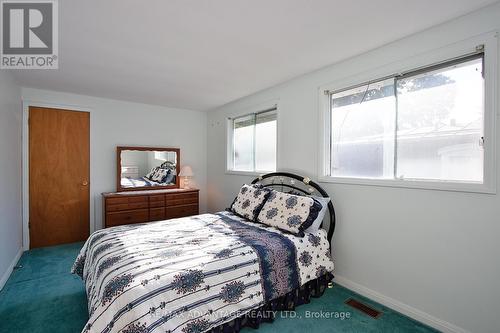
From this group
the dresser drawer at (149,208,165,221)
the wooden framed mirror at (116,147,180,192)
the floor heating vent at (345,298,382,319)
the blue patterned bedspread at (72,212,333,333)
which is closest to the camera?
the blue patterned bedspread at (72,212,333,333)

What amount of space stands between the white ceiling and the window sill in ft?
4.39

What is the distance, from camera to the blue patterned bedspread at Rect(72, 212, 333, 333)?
1.44 meters

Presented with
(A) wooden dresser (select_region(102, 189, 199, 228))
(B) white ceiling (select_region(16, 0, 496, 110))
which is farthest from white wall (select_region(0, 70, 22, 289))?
(A) wooden dresser (select_region(102, 189, 199, 228))

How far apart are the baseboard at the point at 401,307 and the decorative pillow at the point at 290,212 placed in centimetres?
87

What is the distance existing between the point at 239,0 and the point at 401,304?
2.93m

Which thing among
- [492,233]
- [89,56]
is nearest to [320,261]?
[492,233]

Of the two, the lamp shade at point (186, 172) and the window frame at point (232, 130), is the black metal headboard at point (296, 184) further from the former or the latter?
the lamp shade at point (186, 172)

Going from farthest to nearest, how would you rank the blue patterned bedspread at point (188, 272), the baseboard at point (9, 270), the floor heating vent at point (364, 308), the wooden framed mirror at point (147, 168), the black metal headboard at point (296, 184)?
the wooden framed mirror at point (147, 168) → the black metal headboard at point (296, 184) → the baseboard at point (9, 270) → the floor heating vent at point (364, 308) → the blue patterned bedspread at point (188, 272)

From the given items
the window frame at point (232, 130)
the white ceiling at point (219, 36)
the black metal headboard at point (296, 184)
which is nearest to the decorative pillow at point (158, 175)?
the window frame at point (232, 130)

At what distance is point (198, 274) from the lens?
5.56 ft

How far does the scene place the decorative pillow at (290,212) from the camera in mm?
2438

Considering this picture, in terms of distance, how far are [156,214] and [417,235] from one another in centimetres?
388

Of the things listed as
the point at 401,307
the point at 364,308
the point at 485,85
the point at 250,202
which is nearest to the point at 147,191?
the point at 250,202

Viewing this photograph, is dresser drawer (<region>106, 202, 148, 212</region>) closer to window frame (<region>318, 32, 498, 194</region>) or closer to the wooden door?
the wooden door
